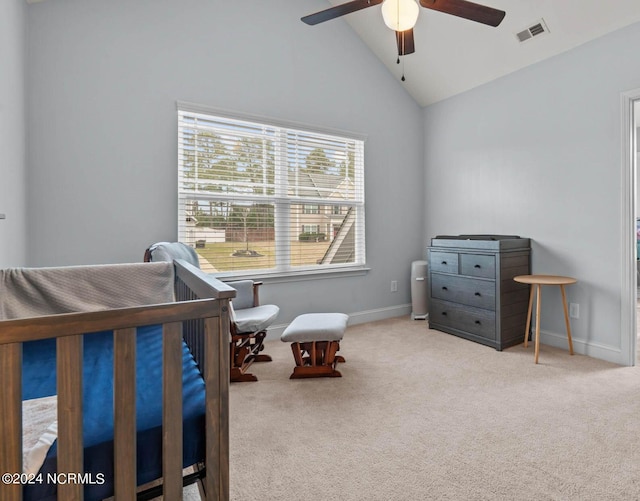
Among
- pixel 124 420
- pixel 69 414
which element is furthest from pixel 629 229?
pixel 69 414

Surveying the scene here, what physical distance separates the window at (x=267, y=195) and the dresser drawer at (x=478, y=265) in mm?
1054

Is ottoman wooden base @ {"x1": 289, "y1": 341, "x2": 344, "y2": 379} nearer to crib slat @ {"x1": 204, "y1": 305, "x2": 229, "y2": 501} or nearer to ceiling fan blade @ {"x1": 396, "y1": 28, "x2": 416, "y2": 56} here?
crib slat @ {"x1": 204, "y1": 305, "x2": 229, "y2": 501}

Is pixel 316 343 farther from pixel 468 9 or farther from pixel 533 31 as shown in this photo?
pixel 533 31

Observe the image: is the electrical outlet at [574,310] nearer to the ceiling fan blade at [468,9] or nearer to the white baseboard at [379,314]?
the white baseboard at [379,314]

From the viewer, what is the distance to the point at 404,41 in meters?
2.13

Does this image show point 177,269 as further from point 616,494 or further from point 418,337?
point 418,337

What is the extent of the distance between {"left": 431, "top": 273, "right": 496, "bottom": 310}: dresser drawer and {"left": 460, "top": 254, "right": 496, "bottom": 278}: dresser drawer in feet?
0.20

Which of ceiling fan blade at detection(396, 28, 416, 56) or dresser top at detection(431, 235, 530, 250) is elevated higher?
ceiling fan blade at detection(396, 28, 416, 56)

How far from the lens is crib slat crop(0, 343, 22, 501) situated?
797 mm

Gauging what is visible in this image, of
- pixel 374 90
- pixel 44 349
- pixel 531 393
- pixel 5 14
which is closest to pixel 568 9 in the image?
pixel 374 90

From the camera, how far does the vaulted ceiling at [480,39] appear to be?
103 inches

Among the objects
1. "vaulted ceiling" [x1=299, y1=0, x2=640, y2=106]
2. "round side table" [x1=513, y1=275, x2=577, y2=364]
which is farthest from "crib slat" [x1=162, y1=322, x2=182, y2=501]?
"vaulted ceiling" [x1=299, y1=0, x2=640, y2=106]

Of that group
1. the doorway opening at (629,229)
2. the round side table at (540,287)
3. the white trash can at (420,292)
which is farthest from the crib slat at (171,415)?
the white trash can at (420,292)

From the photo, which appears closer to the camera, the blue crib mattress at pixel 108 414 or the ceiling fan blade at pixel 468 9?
the blue crib mattress at pixel 108 414
